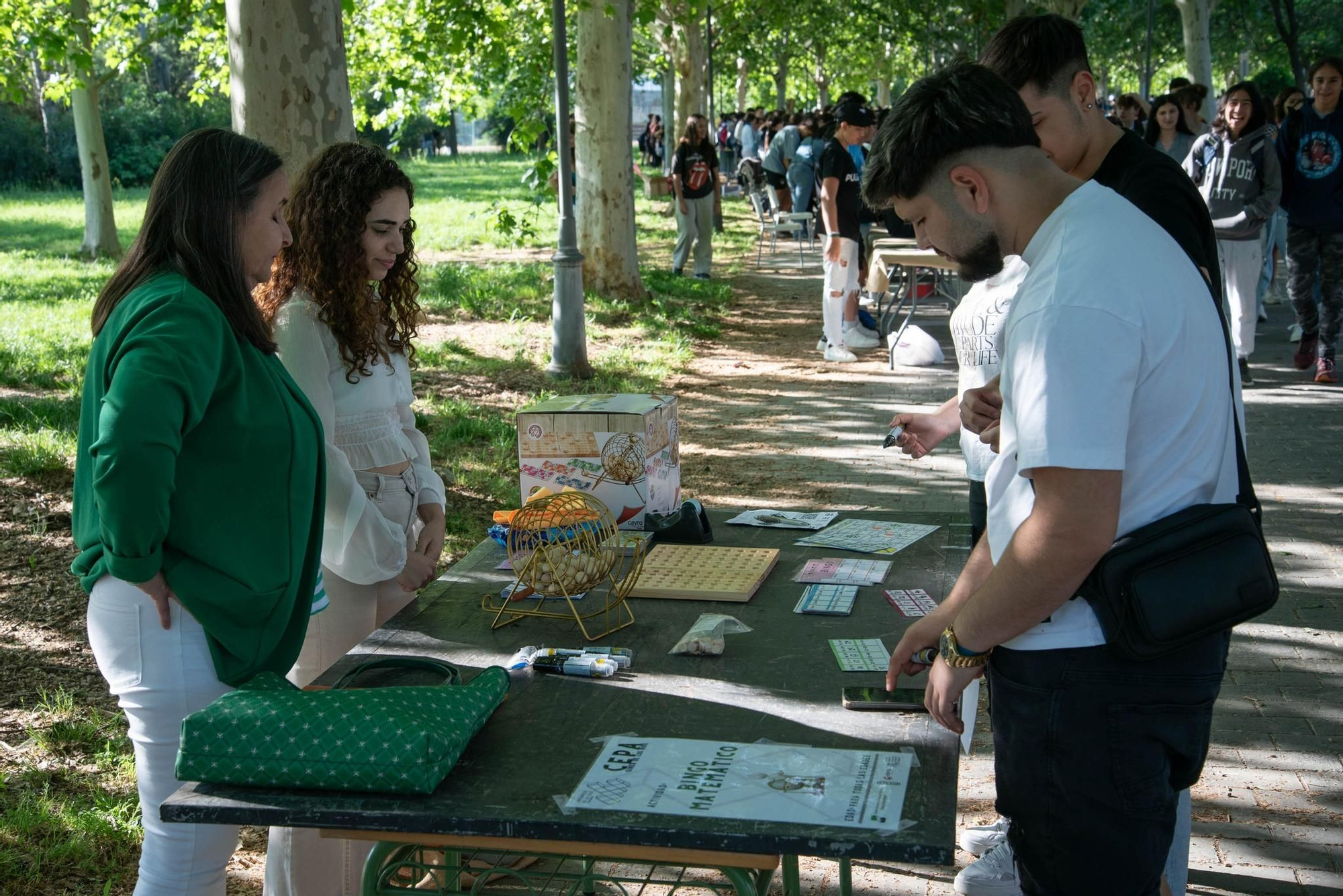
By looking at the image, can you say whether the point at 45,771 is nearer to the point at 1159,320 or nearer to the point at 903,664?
the point at 903,664

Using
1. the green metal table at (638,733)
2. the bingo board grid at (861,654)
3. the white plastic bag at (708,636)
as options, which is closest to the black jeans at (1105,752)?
the green metal table at (638,733)

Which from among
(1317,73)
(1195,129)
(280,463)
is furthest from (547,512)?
(1195,129)

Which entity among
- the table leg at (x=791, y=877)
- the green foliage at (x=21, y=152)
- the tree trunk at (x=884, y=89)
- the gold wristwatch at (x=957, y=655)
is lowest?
the table leg at (x=791, y=877)

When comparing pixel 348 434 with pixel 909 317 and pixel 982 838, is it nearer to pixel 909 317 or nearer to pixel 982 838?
pixel 982 838

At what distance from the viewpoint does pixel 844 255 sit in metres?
10.6

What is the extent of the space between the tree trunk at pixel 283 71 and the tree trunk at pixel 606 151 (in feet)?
23.7

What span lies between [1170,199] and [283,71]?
3.95m

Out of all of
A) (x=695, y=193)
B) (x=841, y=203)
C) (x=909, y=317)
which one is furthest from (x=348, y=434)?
(x=695, y=193)

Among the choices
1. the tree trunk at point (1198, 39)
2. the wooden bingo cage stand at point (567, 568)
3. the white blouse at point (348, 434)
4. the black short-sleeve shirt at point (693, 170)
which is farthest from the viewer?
the tree trunk at point (1198, 39)

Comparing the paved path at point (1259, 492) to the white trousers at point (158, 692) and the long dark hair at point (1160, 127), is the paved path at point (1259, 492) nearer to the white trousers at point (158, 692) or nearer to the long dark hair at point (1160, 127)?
the white trousers at point (158, 692)

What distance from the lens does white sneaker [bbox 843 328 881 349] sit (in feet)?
39.0

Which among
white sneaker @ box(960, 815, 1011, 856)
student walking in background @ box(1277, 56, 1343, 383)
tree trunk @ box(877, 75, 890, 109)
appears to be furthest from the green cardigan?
tree trunk @ box(877, 75, 890, 109)

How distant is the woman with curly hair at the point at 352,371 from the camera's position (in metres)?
3.09

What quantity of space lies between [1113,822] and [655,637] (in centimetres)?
107
